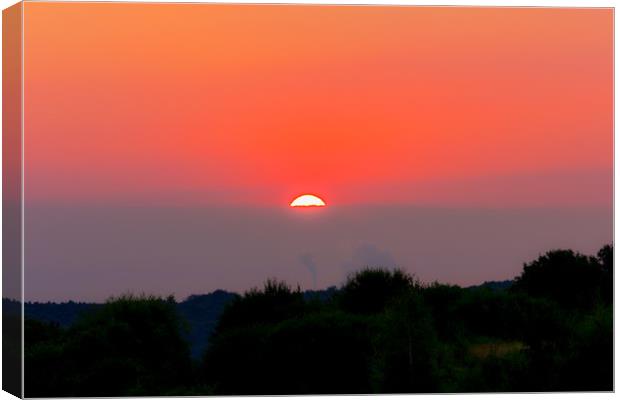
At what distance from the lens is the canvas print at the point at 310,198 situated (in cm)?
1012

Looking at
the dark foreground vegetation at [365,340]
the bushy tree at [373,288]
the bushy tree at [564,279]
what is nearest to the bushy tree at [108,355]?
the dark foreground vegetation at [365,340]

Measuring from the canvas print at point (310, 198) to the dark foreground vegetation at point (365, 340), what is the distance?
17 mm

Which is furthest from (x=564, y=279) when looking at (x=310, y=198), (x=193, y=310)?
(x=193, y=310)

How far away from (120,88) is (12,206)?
117cm

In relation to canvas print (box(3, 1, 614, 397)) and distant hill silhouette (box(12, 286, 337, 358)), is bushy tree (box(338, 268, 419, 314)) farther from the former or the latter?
distant hill silhouette (box(12, 286, 337, 358))

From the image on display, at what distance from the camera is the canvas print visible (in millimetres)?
10117

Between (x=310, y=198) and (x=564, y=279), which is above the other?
(x=310, y=198)

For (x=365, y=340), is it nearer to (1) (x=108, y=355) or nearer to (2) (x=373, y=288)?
(2) (x=373, y=288)

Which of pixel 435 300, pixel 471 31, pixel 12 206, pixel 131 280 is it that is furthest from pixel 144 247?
pixel 471 31

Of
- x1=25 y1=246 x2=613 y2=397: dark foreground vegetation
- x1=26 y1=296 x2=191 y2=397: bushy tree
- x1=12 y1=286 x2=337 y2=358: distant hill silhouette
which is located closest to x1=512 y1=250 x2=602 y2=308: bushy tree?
x1=25 y1=246 x2=613 y2=397: dark foreground vegetation

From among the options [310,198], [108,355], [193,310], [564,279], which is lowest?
[108,355]

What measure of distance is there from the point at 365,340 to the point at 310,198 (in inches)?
46.8

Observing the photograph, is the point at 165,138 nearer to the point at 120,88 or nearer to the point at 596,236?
the point at 120,88

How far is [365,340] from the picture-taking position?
1061cm
